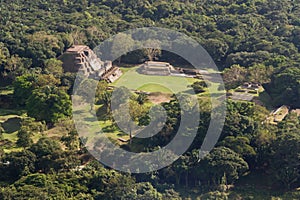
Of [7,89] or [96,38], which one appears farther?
[96,38]

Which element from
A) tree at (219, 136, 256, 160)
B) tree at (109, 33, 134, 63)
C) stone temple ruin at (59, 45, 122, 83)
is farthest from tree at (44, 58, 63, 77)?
tree at (219, 136, 256, 160)

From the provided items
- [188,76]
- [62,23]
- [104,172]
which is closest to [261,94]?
[188,76]

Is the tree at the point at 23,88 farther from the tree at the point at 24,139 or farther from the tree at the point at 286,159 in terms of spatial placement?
the tree at the point at 286,159

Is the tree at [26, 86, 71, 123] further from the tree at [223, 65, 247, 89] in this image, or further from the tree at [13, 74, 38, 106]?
the tree at [223, 65, 247, 89]

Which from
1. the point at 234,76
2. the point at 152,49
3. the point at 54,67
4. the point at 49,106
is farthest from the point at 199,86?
the point at 49,106

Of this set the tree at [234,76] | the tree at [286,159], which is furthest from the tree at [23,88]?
the tree at [286,159]

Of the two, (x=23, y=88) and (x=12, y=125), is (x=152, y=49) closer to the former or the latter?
(x=23, y=88)

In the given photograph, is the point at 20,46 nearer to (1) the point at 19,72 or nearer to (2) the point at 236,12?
(1) the point at 19,72
